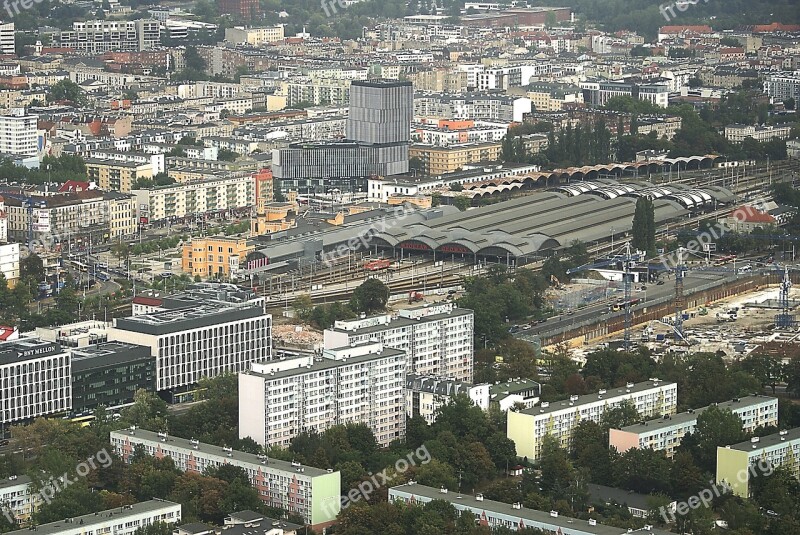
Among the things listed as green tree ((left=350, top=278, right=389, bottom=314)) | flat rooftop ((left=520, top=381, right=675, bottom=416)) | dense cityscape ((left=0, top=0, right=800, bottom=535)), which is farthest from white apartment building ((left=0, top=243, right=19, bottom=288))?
flat rooftop ((left=520, top=381, right=675, bottom=416))

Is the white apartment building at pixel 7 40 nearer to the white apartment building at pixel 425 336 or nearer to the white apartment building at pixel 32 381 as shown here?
the white apartment building at pixel 425 336

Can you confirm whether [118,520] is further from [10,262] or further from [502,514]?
[10,262]

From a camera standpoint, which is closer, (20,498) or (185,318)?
(20,498)

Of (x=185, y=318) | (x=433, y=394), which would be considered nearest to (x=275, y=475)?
(x=433, y=394)

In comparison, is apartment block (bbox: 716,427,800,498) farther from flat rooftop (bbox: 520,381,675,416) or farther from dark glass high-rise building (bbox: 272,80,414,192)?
dark glass high-rise building (bbox: 272,80,414,192)

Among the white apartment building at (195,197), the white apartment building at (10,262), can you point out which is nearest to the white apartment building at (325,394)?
the white apartment building at (10,262)

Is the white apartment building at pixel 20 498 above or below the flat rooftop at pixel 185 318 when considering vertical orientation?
below
